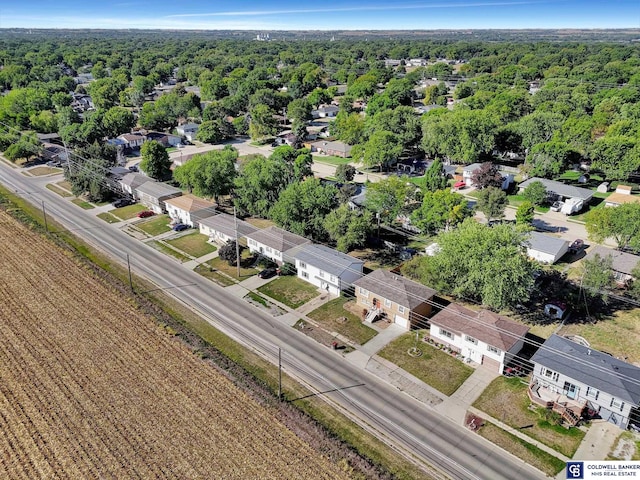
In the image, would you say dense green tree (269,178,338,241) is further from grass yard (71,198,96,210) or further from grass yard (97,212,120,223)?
grass yard (71,198,96,210)

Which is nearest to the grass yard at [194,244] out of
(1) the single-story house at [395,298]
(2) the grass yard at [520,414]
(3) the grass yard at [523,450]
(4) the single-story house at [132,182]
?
(4) the single-story house at [132,182]

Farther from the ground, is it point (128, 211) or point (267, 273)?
point (267, 273)

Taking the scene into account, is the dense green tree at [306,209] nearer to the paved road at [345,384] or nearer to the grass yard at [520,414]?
the paved road at [345,384]

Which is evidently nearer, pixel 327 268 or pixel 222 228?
pixel 327 268

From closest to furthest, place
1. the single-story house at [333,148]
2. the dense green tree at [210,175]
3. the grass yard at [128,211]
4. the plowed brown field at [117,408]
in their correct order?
the plowed brown field at [117,408] < the dense green tree at [210,175] < the grass yard at [128,211] < the single-story house at [333,148]

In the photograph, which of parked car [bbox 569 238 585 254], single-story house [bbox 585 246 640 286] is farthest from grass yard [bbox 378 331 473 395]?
parked car [bbox 569 238 585 254]

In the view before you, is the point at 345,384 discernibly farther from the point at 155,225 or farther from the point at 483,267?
the point at 155,225

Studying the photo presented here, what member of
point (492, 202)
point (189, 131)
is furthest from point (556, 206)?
point (189, 131)
